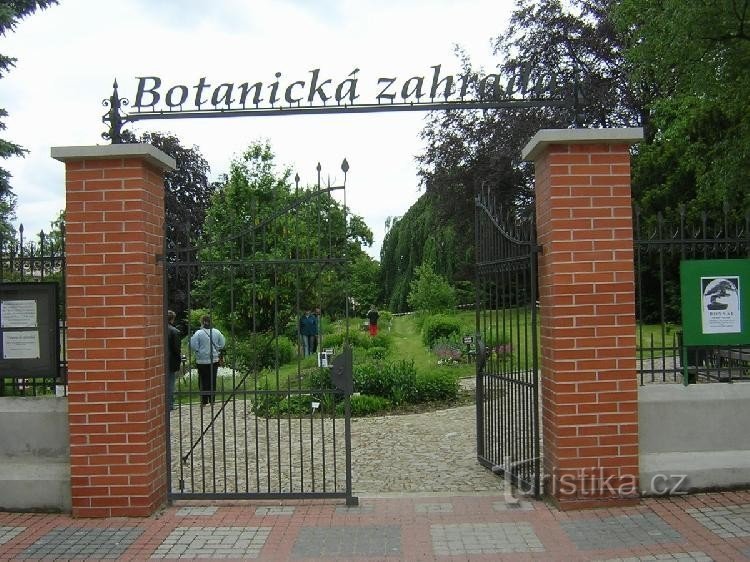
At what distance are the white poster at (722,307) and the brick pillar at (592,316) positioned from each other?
737mm

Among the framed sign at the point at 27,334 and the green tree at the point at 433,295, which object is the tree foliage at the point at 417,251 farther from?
the framed sign at the point at 27,334

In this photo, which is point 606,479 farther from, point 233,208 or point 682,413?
point 233,208

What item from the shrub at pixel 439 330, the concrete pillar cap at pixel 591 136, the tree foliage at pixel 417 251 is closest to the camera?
the concrete pillar cap at pixel 591 136

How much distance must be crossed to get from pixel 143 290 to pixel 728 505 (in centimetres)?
478

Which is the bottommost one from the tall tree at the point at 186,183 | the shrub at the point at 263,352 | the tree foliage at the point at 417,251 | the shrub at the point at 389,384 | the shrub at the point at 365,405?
the shrub at the point at 365,405

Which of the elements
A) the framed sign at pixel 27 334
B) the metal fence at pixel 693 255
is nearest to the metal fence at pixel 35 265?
the framed sign at pixel 27 334

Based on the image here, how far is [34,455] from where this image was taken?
620 cm

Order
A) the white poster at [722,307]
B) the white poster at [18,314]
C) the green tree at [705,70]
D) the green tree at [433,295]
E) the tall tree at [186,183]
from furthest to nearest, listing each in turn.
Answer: the tall tree at [186,183] → the green tree at [433,295] → the green tree at [705,70] → the white poster at [18,314] → the white poster at [722,307]

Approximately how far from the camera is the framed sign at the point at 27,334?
20.5ft

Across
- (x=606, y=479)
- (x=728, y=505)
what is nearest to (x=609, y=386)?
(x=606, y=479)

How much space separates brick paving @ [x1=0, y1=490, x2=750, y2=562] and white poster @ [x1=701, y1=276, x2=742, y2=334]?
1.32m

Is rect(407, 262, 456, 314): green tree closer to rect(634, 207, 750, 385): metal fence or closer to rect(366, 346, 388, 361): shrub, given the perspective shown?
rect(366, 346, 388, 361): shrub

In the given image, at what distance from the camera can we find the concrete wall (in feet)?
20.0

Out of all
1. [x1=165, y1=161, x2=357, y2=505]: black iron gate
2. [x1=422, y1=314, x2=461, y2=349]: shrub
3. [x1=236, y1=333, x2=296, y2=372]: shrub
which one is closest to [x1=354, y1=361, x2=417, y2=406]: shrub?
[x1=165, y1=161, x2=357, y2=505]: black iron gate
